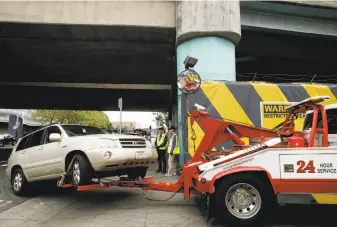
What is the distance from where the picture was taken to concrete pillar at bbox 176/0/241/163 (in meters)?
11.3

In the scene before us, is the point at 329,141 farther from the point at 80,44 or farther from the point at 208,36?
the point at 80,44

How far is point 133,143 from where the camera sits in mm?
7695

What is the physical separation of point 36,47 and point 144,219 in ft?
41.7

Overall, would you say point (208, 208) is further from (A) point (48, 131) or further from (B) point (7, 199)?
(B) point (7, 199)

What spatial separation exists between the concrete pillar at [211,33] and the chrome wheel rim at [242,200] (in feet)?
18.3

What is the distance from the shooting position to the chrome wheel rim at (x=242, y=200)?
5637 mm

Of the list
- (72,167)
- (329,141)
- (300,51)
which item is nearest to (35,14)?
(72,167)

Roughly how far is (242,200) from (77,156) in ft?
11.8

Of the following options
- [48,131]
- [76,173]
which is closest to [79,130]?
[48,131]

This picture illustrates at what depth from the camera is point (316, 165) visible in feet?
17.9

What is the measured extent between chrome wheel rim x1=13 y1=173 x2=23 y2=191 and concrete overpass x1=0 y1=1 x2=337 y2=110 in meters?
5.89

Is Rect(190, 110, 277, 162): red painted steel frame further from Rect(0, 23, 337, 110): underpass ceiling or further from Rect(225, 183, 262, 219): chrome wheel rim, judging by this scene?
Rect(0, 23, 337, 110): underpass ceiling

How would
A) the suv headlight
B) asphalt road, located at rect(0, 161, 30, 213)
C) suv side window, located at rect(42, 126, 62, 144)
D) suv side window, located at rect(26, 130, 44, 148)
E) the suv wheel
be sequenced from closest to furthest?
the suv headlight
the suv wheel
asphalt road, located at rect(0, 161, 30, 213)
suv side window, located at rect(42, 126, 62, 144)
suv side window, located at rect(26, 130, 44, 148)

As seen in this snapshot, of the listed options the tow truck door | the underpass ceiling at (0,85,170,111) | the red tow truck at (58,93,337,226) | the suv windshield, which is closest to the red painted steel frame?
the red tow truck at (58,93,337,226)
